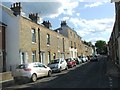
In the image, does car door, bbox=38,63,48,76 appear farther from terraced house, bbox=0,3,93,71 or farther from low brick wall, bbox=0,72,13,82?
terraced house, bbox=0,3,93,71

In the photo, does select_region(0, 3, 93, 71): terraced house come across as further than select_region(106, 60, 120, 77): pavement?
Yes

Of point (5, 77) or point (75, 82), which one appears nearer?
point (75, 82)

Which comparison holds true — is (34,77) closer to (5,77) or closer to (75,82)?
(5,77)

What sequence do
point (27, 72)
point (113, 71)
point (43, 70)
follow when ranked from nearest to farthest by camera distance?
point (27, 72)
point (43, 70)
point (113, 71)

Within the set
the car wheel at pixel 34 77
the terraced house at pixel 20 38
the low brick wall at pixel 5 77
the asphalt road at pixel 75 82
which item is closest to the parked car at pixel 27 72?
the car wheel at pixel 34 77

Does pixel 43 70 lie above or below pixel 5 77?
above

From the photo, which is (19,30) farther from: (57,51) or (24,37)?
(57,51)

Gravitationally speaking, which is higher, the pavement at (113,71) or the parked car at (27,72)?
the parked car at (27,72)

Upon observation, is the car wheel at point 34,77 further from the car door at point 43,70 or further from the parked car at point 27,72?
the car door at point 43,70

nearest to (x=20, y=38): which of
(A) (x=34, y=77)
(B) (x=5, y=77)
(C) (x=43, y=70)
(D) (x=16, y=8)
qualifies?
(D) (x=16, y=8)

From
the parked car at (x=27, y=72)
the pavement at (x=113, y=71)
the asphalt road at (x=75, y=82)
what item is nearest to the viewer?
the asphalt road at (x=75, y=82)

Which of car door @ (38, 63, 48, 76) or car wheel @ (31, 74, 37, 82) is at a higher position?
car door @ (38, 63, 48, 76)

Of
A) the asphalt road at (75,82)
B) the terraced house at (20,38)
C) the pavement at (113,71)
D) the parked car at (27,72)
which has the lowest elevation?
the asphalt road at (75,82)

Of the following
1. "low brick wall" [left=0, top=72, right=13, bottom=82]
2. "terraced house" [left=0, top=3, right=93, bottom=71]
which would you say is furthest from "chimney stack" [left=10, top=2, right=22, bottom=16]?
"low brick wall" [left=0, top=72, right=13, bottom=82]
